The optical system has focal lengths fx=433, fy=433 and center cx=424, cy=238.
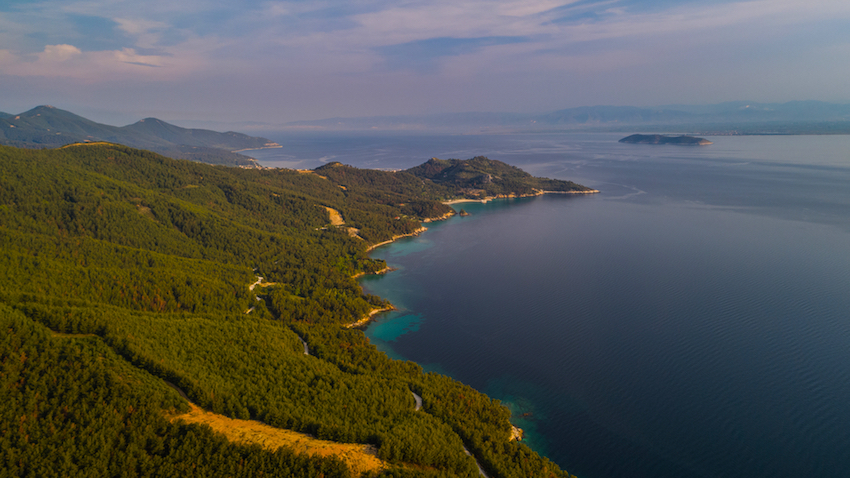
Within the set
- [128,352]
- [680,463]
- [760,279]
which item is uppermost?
[128,352]

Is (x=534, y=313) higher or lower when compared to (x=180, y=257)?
lower

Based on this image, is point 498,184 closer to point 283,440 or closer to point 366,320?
point 366,320

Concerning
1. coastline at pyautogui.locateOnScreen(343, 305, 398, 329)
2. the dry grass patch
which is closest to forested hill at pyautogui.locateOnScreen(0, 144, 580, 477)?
the dry grass patch

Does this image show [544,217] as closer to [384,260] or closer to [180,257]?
[384,260]

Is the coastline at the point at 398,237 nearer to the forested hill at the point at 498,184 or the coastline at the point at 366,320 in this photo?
the coastline at the point at 366,320

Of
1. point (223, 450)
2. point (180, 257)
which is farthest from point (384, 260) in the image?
point (223, 450)

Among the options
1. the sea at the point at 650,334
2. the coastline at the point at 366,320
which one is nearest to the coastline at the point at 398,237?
the sea at the point at 650,334
